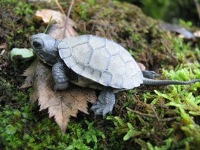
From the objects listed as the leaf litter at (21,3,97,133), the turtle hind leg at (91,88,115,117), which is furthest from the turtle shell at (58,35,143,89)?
the leaf litter at (21,3,97,133)

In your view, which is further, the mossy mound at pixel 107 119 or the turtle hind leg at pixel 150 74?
the turtle hind leg at pixel 150 74

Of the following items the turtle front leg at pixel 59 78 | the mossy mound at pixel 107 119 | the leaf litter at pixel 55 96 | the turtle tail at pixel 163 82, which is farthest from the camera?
the turtle tail at pixel 163 82

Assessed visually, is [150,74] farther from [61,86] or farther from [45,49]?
[45,49]

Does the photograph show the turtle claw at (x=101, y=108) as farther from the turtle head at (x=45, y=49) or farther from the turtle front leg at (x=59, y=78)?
the turtle head at (x=45, y=49)

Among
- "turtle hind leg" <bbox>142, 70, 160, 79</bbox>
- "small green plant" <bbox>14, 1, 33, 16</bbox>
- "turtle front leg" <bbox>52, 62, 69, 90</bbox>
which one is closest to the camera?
"turtle front leg" <bbox>52, 62, 69, 90</bbox>

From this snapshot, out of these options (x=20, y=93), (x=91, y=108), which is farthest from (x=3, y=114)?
(x=91, y=108)

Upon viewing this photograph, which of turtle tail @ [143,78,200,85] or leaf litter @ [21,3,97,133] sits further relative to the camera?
turtle tail @ [143,78,200,85]

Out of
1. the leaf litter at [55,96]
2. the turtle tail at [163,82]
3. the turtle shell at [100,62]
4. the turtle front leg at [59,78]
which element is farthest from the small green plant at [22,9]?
the turtle tail at [163,82]

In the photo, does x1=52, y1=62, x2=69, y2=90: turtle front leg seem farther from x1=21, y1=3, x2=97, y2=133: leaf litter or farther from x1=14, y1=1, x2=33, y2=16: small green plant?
x1=14, y1=1, x2=33, y2=16: small green plant
